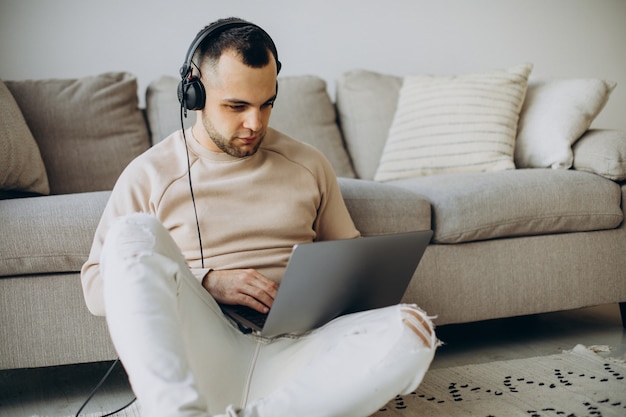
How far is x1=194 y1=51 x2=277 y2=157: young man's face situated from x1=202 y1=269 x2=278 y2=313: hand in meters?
0.28

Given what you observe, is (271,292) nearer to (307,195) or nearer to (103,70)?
(307,195)

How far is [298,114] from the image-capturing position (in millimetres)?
2545

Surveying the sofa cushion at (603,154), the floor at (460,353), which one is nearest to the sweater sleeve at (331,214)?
the floor at (460,353)

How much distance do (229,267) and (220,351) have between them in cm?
26

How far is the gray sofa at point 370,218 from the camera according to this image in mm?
1661

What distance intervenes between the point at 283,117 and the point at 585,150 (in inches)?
40.9

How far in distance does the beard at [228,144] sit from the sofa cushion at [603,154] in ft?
4.00

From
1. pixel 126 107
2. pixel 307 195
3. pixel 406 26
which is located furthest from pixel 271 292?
pixel 406 26

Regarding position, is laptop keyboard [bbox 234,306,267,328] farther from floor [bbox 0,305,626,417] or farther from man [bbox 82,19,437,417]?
floor [bbox 0,305,626,417]

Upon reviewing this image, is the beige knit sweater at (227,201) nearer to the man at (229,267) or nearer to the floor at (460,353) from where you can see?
the man at (229,267)

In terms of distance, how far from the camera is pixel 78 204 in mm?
1734

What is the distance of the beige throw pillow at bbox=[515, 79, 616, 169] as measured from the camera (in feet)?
7.52

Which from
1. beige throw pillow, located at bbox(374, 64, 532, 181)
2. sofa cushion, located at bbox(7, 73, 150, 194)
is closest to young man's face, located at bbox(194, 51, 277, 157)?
sofa cushion, located at bbox(7, 73, 150, 194)

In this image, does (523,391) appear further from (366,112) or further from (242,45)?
(366,112)
